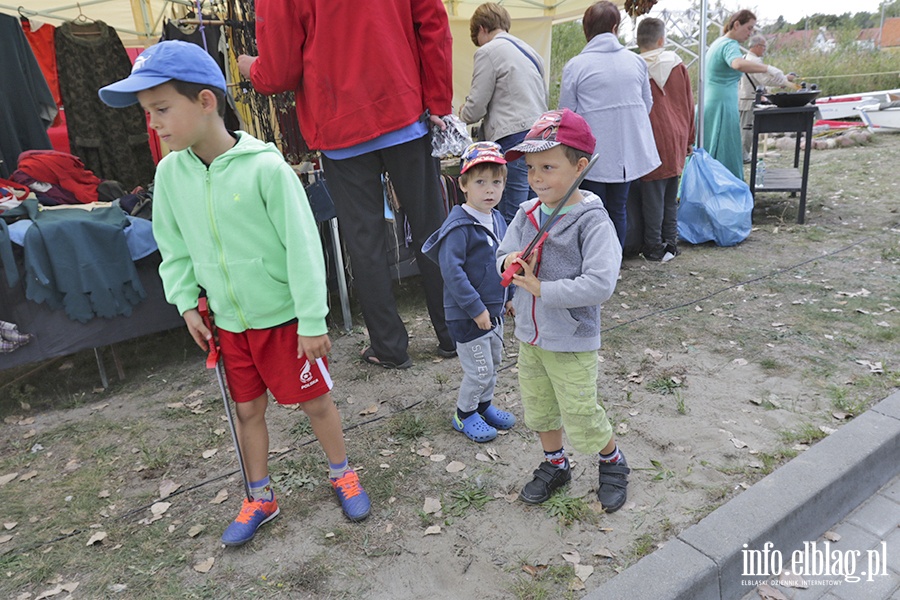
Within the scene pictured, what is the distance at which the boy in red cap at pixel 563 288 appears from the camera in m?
2.22

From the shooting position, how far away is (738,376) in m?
3.65

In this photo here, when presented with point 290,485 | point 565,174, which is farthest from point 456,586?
point 565,174

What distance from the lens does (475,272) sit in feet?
9.62

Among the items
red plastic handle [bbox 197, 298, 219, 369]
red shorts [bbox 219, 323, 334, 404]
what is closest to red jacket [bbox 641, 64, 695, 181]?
red shorts [bbox 219, 323, 334, 404]

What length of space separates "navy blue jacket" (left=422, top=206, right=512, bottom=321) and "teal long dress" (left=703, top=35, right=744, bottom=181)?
5138 millimetres

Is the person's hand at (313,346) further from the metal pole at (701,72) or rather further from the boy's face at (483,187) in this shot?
the metal pole at (701,72)

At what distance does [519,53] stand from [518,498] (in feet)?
11.2

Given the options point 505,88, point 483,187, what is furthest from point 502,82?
point 483,187

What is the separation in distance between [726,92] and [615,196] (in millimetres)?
2963

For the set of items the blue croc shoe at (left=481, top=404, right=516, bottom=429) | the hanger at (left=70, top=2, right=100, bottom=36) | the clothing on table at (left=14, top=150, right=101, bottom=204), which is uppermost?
the hanger at (left=70, top=2, right=100, bottom=36)

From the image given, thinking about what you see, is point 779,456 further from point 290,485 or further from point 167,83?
point 167,83

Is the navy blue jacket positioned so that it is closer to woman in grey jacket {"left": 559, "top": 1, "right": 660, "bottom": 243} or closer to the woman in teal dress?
woman in grey jacket {"left": 559, "top": 1, "right": 660, "bottom": 243}

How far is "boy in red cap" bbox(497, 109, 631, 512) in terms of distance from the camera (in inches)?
87.4

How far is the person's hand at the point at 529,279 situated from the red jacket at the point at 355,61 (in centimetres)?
152
